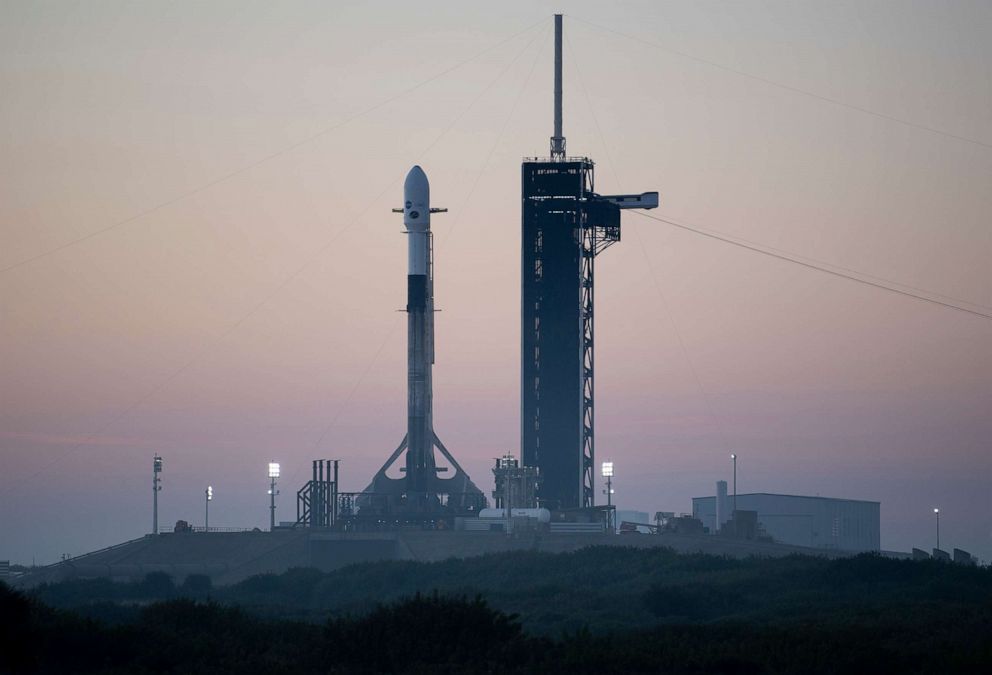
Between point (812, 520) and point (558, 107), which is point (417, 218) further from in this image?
point (812, 520)

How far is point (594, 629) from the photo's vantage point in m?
57.8

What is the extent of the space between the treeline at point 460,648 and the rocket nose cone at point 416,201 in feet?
180

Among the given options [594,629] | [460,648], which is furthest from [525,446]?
[460,648]

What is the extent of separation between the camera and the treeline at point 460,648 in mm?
43375

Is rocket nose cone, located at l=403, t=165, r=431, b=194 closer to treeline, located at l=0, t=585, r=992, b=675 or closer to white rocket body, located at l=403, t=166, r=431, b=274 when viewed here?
white rocket body, located at l=403, t=166, r=431, b=274

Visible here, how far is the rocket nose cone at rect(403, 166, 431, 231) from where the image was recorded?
10225cm

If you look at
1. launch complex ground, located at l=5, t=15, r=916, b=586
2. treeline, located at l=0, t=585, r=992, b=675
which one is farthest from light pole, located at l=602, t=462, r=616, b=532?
treeline, located at l=0, t=585, r=992, b=675

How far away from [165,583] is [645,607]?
34.7m

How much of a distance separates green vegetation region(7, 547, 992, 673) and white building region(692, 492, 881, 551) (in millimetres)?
44882

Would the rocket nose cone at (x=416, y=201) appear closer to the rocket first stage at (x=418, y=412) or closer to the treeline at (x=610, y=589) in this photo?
the rocket first stage at (x=418, y=412)

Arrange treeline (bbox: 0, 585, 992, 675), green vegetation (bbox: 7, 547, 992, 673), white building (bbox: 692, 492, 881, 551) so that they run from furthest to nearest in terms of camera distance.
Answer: white building (bbox: 692, 492, 881, 551) → green vegetation (bbox: 7, 547, 992, 673) → treeline (bbox: 0, 585, 992, 675)

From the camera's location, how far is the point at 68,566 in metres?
95.8

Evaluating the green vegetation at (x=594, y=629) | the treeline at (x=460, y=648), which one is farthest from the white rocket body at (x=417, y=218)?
the treeline at (x=460, y=648)

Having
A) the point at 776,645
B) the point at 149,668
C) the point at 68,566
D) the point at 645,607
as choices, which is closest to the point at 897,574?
the point at 645,607
